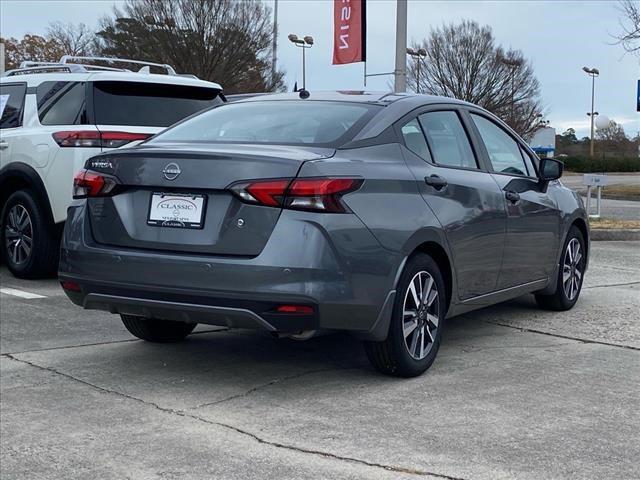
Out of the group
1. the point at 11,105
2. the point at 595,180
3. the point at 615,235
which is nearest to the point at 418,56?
the point at 595,180

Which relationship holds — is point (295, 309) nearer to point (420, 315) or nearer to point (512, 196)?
point (420, 315)

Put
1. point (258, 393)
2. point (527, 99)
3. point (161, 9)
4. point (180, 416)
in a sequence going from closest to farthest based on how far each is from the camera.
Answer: point (180, 416), point (258, 393), point (161, 9), point (527, 99)

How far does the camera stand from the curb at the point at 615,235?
1330cm

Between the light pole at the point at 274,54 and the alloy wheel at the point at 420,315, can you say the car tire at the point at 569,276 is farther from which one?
the light pole at the point at 274,54

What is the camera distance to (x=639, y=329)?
6.48 meters

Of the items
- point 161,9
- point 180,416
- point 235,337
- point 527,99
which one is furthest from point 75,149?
point 527,99

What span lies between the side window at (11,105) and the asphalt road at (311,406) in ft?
10.6

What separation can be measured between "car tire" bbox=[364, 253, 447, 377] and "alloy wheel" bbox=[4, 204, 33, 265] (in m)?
4.70

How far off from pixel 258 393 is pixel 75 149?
4.23m

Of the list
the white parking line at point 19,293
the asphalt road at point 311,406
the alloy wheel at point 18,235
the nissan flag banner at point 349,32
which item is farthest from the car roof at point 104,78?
the nissan flag banner at point 349,32

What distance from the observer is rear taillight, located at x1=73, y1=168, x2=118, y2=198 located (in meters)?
4.88

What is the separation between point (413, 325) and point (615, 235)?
30.2 feet

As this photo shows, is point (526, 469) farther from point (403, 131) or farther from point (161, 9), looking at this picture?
point (161, 9)

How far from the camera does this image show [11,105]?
9.20 metres
